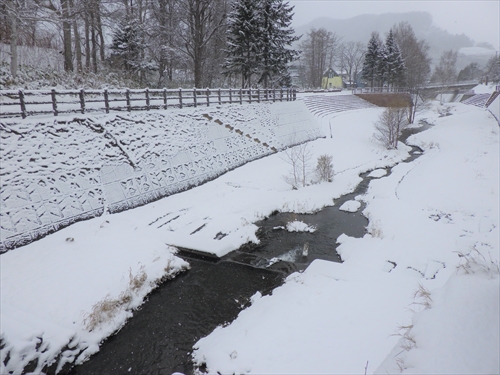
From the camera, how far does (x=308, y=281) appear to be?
24.5 ft

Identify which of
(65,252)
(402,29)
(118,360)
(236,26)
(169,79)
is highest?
(402,29)

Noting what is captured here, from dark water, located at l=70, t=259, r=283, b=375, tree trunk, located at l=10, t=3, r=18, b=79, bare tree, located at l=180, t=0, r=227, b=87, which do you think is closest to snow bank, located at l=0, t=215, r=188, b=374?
dark water, located at l=70, t=259, r=283, b=375

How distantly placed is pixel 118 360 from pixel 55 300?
2563 millimetres

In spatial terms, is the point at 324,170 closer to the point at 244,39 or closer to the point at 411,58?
the point at 244,39

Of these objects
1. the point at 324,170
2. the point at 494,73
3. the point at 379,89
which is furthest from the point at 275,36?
the point at 494,73

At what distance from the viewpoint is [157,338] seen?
623 centimetres

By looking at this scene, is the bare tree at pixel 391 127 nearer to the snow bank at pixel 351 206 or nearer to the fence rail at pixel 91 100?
the fence rail at pixel 91 100

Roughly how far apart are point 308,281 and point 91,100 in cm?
1130

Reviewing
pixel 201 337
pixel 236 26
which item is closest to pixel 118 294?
pixel 201 337

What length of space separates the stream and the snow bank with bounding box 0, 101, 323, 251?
4.54 metres

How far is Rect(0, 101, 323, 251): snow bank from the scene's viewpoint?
949 cm

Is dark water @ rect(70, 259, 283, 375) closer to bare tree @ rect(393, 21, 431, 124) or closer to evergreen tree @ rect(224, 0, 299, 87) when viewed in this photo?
evergreen tree @ rect(224, 0, 299, 87)

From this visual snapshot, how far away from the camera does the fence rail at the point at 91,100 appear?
10438mm

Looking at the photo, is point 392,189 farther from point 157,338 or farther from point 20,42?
point 20,42
